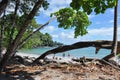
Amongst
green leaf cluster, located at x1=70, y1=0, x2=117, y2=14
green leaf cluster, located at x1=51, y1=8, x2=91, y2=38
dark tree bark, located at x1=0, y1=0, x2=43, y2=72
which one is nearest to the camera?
green leaf cluster, located at x1=70, y1=0, x2=117, y2=14

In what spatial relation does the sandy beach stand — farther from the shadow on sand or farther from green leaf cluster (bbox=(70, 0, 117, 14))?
green leaf cluster (bbox=(70, 0, 117, 14))

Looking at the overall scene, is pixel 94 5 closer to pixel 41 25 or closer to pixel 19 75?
pixel 19 75

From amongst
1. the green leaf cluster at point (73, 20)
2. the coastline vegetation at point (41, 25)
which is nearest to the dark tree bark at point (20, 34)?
the coastline vegetation at point (41, 25)

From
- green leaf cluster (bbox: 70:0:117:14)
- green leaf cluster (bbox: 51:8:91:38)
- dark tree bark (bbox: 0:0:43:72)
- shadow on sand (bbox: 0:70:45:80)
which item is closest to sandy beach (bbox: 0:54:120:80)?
shadow on sand (bbox: 0:70:45:80)

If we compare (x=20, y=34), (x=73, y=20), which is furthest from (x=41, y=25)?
(x=73, y=20)

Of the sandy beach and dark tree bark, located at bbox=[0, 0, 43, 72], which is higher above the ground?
dark tree bark, located at bbox=[0, 0, 43, 72]

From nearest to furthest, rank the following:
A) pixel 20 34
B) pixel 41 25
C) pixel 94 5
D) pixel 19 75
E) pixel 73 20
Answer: pixel 94 5, pixel 19 75, pixel 20 34, pixel 41 25, pixel 73 20

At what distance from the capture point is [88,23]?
24.7m

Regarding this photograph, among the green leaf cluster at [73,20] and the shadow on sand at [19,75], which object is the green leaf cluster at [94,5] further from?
the green leaf cluster at [73,20]

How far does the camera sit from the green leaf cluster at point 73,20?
20844mm

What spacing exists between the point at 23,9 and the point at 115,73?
7.93 metres

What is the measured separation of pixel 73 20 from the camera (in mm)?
23062

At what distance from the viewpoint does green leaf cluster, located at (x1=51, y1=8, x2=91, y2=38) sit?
20.8 meters

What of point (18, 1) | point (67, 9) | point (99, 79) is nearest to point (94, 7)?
point (99, 79)
